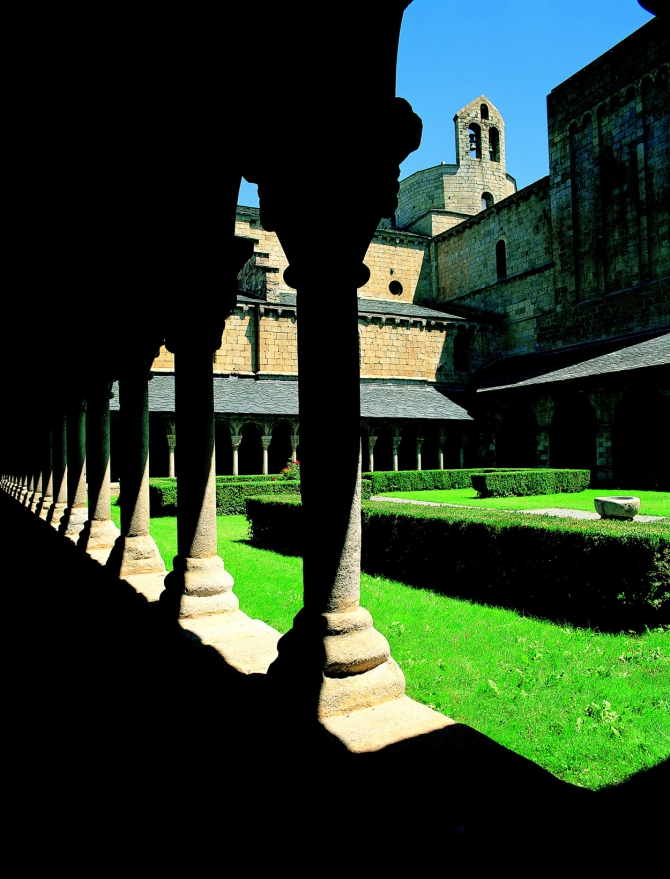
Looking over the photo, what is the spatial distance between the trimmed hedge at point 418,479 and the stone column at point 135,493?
11.5 m

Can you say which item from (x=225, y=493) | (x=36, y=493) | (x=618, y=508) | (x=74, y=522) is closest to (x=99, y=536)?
(x=74, y=522)

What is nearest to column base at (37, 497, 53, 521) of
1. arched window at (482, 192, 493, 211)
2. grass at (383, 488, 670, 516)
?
grass at (383, 488, 670, 516)

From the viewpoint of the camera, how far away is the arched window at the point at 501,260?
28.7 metres

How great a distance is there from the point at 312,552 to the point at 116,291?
4341 millimetres

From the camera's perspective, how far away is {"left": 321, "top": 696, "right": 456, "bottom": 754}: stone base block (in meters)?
2.21

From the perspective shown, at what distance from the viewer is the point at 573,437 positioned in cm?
2234

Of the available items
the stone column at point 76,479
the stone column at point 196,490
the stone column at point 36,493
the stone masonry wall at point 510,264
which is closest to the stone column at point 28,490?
the stone column at point 36,493

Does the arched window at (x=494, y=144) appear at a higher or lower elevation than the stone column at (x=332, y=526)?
higher

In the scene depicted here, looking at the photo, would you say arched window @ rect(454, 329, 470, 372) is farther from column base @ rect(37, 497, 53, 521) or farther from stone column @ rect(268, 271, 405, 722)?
stone column @ rect(268, 271, 405, 722)

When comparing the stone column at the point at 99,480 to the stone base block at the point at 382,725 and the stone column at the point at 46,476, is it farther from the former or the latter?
the stone column at the point at 46,476

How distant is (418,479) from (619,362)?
24.9 ft

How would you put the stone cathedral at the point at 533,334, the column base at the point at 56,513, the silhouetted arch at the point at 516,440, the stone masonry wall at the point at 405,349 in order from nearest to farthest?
the column base at the point at 56,513
the stone cathedral at the point at 533,334
the silhouetted arch at the point at 516,440
the stone masonry wall at the point at 405,349

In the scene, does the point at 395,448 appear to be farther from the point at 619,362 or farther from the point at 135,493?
the point at 135,493

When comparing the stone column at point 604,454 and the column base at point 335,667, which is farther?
the stone column at point 604,454
